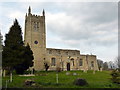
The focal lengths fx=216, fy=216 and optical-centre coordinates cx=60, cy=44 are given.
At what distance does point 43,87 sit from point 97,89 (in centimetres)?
587

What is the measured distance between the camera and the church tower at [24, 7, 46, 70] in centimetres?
5822

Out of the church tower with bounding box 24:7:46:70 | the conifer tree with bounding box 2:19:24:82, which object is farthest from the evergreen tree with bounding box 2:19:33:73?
the church tower with bounding box 24:7:46:70

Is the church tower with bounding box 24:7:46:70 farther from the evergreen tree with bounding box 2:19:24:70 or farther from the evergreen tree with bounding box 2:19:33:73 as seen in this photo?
the evergreen tree with bounding box 2:19:24:70

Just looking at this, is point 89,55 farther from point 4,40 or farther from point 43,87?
point 43,87

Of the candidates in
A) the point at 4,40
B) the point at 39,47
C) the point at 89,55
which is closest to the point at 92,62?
the point at 89,55

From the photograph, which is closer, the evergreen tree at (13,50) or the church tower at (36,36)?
the evergreen tree at (13,50)

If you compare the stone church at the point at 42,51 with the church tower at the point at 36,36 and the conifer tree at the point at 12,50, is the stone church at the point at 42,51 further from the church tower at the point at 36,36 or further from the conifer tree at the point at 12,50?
the conifer tree at the point at 12,50

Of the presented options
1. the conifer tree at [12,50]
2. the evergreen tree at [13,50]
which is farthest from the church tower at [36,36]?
the conifer tree at [12,50]

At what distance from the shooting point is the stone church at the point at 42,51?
58.4 meters

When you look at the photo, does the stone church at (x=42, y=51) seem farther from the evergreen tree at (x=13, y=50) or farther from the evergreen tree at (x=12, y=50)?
the evergreen tree at (x=12, y=50)

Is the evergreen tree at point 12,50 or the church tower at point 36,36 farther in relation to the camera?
the church tower at point 36,36

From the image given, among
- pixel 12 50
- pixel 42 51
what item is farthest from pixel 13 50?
pixel 42 51

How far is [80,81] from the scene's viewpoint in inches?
1027

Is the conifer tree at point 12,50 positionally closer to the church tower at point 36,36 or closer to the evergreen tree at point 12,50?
the evergreen tree at point 12,50
